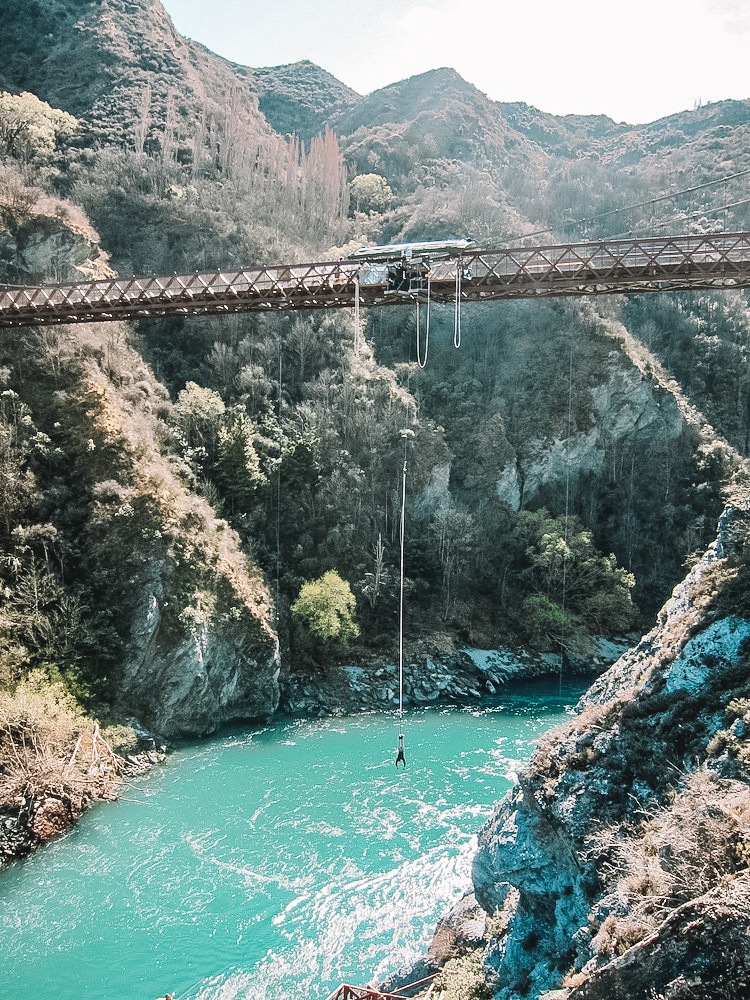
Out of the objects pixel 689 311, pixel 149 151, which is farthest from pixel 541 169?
pixel 149 151

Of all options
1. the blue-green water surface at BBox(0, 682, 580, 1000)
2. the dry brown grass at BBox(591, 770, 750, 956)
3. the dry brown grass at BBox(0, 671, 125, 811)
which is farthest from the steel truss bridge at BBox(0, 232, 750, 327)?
the blue-green water surface at BBox(0, 682, 580, 1000)

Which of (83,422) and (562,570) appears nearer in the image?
(83,422)

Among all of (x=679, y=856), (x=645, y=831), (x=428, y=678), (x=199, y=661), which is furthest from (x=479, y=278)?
(x=428, y=678)

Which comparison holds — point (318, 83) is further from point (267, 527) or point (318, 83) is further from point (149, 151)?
point (267, 527)

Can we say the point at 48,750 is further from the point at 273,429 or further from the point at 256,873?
the point at 273,429

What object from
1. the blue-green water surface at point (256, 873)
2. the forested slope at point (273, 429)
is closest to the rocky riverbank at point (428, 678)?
the forested slope at point (273, 429)

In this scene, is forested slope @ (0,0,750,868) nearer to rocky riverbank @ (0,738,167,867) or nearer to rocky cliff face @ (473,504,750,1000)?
rocky riverbank @ (0,738,167,867)
